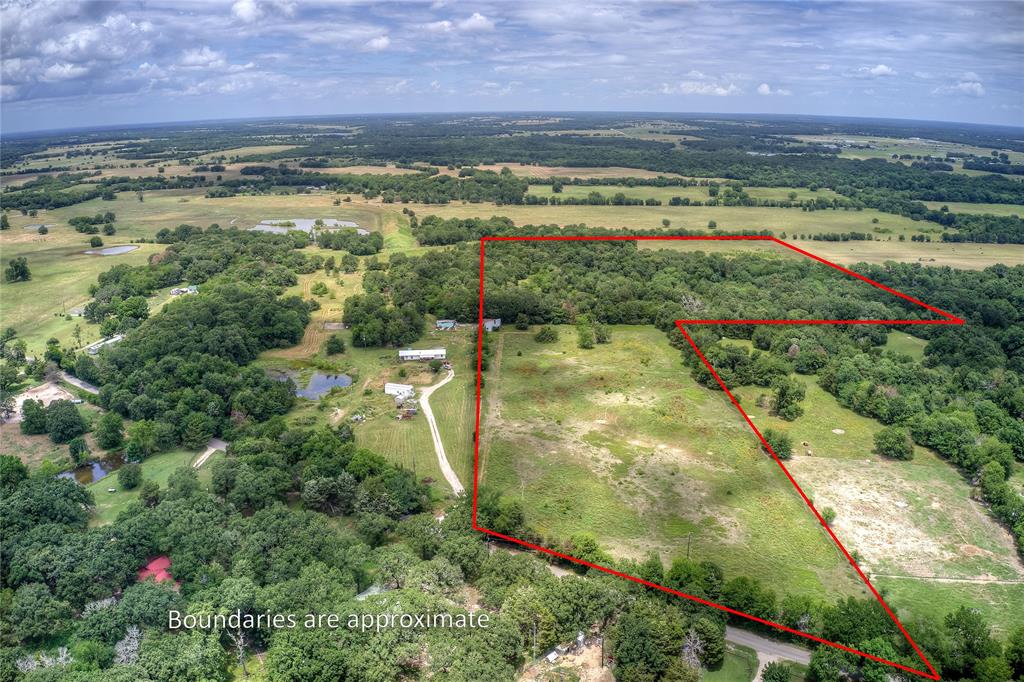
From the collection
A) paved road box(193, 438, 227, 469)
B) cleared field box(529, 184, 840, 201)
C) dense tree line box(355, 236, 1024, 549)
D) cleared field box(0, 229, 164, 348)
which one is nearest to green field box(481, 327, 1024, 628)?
dense tree line box(355, 236, 1024, 549)

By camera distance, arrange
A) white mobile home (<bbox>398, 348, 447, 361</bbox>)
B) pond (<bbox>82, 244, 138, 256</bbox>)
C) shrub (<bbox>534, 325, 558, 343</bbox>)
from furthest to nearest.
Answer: pond (<bbox>82, 244, 138, 256</bbox>), shrub (<bbox>534, 325, 558, 343</bbox>), white mobile home (<bbox>398, 348, 447, 361</bbox>)

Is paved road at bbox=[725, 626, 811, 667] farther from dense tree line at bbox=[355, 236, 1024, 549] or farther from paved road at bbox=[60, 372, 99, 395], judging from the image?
paved road at bbox=[60, 372, 99, 395]

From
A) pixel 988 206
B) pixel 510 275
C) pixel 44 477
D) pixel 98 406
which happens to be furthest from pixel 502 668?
pixel 988 206

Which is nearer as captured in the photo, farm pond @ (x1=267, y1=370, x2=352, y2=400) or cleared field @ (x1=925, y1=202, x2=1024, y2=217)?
farm pond @ (x1=267, y1=370, x2=352, y2=400)

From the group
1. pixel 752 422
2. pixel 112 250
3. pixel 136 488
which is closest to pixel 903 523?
pixel 752 422

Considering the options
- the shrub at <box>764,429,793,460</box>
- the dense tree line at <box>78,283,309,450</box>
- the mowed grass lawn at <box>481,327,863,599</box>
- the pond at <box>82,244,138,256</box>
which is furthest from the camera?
the pond at <box>82,244,138,256</box>

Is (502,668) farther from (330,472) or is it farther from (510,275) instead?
(510,275)
